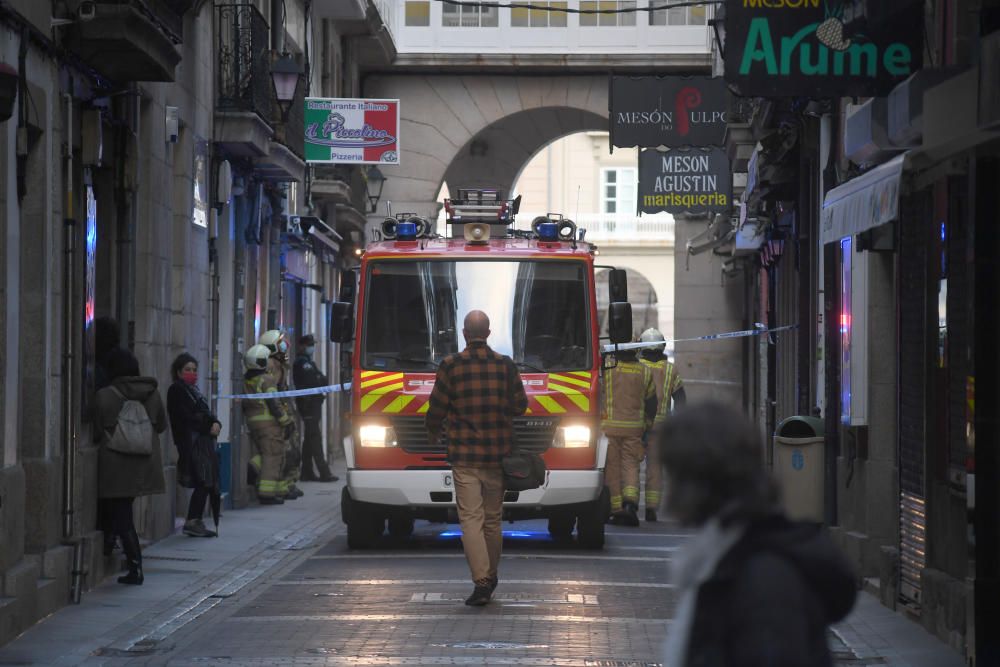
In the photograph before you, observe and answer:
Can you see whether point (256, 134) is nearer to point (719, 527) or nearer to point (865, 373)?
point (865, 373)

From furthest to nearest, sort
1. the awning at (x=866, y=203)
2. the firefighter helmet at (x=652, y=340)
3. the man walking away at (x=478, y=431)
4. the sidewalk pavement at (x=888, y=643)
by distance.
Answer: the firefighter helmet at (x=652, y=340) → the man walking away at (x=478, y=431) → the awning at (x=866, y=203) → the sidewalk pavement at (x=888, y=643)

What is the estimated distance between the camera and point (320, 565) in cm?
1523

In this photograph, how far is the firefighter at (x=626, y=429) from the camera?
63.0 feet

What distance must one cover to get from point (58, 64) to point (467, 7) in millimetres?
23530

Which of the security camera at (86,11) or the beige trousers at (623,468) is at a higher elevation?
the security camera at (86,11)

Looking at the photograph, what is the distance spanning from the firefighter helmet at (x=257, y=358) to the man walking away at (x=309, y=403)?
3.18m

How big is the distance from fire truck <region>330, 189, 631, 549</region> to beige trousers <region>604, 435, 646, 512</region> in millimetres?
2598

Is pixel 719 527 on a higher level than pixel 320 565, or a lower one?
higher

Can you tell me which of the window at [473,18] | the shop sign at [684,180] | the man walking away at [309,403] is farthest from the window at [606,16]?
the man walking away at [309,403]

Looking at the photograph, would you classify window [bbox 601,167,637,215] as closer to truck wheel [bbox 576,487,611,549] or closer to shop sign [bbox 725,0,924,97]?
truck wheel [bbox 576,487,611,549]

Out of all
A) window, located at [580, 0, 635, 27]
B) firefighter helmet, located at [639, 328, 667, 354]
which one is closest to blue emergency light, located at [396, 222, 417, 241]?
firefighter helmet, located at [639, 328, 667, 354]

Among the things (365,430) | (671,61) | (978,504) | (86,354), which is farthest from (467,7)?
(978,504)

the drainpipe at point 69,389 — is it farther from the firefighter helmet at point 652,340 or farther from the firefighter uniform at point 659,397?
the firefighter helmet at point 652,340

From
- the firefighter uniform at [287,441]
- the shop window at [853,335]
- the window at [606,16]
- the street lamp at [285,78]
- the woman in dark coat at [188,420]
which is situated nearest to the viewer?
the shop window at [853,335]
